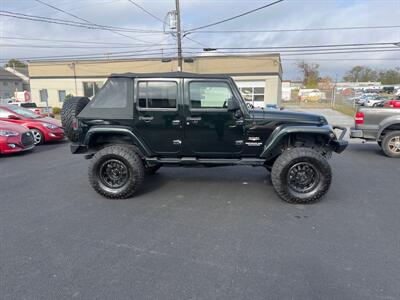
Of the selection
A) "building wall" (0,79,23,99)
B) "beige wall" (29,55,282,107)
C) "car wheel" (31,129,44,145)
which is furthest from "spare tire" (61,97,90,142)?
"building wall" (0,79,23,99)

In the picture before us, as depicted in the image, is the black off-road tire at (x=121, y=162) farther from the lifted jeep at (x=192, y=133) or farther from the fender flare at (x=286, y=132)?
the fender flare at (x=286, y=132)

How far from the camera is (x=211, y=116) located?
4406mm

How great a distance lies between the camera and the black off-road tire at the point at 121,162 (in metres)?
4.48

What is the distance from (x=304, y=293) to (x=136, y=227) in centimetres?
212

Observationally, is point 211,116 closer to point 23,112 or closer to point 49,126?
point 49,126

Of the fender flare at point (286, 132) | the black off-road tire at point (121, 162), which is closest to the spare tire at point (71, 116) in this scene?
the black off-road tire at point (121, 162)

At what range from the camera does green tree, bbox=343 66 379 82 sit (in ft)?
269

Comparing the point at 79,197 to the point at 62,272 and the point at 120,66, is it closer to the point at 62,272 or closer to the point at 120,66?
the point at 62,272

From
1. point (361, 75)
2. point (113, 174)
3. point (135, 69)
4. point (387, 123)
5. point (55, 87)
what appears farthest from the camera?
point (361, 75)

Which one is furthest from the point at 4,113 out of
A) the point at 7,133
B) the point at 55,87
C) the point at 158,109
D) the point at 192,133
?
the point at 55,87

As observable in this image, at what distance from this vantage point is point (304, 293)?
2.39 meters

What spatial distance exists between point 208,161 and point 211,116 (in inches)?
29.4

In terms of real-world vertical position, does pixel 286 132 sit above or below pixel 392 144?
above

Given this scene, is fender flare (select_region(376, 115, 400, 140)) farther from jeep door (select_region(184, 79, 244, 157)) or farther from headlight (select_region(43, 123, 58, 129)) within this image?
headlight (select_region(43, 123, 58, 129))
